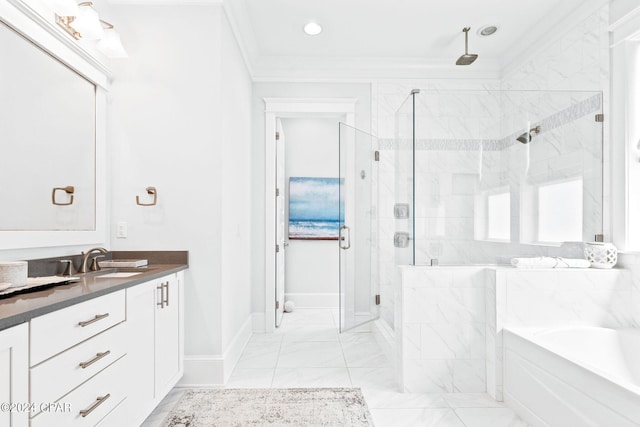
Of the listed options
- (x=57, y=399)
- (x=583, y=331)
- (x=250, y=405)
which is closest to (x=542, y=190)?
(x=583, y=331)

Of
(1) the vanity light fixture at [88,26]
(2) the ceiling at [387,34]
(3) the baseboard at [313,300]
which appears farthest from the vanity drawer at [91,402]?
(3) the baseboard at [313,300]

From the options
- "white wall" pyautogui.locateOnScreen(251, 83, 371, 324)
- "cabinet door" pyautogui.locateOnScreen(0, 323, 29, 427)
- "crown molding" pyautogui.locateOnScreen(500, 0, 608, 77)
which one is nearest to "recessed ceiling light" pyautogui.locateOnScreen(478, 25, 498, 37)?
"crown molding" pyautogui.locateOnScreen(500, 0, 608, 77)

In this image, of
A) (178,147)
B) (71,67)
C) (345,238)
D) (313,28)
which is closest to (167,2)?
(71,67)

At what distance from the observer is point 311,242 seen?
4.98 m

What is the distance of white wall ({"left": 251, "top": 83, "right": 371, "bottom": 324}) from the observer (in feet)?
12.6

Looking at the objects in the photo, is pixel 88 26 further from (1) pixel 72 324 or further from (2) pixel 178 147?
(1) pixel 72 324

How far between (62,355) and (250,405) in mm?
1288

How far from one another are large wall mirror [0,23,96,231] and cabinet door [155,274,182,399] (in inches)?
24.3

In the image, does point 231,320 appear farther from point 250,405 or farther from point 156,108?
point 156,108

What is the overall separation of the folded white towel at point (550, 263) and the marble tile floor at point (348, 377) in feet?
2.90

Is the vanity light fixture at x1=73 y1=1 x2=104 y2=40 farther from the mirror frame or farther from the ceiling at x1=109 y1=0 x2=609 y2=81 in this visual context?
the ceiling at x1=109 y1=0 x2=609 y2=81

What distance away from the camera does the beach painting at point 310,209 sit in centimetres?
496

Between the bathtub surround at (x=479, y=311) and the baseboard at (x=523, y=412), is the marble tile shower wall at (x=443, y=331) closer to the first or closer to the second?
the bathtub surround at (x=479, y=311)

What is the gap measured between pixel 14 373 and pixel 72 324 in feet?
0.95
